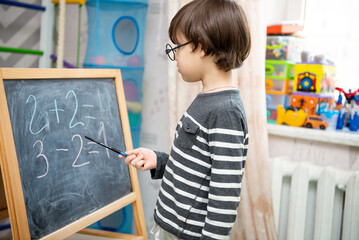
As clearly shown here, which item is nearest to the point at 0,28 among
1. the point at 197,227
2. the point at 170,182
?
the point at 170,182

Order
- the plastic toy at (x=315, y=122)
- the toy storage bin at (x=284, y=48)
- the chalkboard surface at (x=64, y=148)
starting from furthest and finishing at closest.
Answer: the toy storage bin at (x=284, y=48), the plastic toy at (x=315, y=122), the chalkboard surface at (x=64, y=148)

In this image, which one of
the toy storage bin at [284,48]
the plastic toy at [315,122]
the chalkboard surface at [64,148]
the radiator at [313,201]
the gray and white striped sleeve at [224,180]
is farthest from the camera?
the toy storage bin at [284,48]

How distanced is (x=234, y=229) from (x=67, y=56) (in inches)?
49.7

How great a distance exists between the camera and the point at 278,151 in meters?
1.50

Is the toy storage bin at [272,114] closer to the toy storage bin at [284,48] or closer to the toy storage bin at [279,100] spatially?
the toy storage bin at [279,100]

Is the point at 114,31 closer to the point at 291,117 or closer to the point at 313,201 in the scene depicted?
the point at 291,117

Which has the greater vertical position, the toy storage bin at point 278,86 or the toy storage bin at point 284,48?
the toy storage bin at point 284,48

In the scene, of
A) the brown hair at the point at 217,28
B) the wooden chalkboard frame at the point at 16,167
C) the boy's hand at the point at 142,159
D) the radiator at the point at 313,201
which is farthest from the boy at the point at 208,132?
the radiator at the point at 313,201

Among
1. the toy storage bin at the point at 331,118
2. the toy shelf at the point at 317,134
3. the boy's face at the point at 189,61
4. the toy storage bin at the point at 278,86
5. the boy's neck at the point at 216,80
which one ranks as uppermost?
the boy's face at the point at 189,61

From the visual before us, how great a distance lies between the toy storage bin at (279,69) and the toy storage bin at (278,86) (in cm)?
2

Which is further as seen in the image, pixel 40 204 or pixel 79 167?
pixel 79 167

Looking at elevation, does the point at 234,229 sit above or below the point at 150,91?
below

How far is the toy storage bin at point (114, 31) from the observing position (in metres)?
1.46

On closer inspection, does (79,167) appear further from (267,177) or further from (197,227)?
(267,177)
